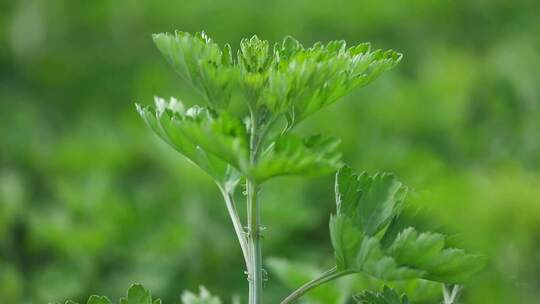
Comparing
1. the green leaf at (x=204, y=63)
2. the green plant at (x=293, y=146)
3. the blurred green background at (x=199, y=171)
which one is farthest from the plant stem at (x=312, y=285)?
the green leaf at (x=204, y=63)

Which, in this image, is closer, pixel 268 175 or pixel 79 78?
pixel 268 175

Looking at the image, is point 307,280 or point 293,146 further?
point 307,280

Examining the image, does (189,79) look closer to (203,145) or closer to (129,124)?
(203,145)

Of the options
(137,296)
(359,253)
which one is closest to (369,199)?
(359,253)

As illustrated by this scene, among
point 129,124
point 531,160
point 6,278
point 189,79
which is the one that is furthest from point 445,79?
point 189,79

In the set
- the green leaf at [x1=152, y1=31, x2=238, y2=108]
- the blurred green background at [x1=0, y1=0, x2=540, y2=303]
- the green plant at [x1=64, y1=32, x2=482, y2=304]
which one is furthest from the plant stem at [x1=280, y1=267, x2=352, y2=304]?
the green leaf at [x1=152, y1=31, x2=238, y2=108]

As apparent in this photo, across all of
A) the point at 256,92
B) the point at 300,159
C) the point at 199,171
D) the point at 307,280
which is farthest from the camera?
the point at 199,171

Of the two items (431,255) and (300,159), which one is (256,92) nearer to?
(300,159)
